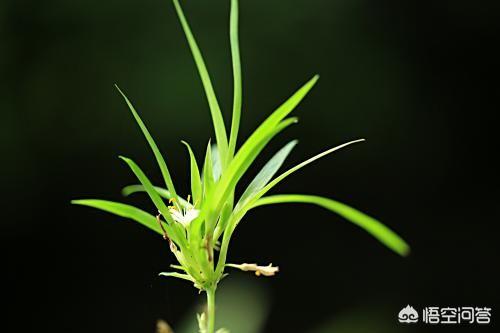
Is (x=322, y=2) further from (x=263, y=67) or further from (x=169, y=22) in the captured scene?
(x=169, y=22)

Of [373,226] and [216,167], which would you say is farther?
[216,167]

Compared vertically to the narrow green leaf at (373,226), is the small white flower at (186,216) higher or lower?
higher

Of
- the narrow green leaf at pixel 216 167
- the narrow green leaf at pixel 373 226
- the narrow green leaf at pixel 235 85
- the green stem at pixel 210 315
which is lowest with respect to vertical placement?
the green stem at pixel 210 315

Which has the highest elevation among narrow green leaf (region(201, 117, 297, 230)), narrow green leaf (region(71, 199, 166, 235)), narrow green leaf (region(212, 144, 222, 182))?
narrow green leaf (region(212, 144, 222, 182))

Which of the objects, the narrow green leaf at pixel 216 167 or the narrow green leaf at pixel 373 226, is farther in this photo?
the narrow green leaf at pixel 216 167

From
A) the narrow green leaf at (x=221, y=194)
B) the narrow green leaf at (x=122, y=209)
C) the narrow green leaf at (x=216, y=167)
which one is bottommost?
the narrow green leaf at (x=122, y=209)

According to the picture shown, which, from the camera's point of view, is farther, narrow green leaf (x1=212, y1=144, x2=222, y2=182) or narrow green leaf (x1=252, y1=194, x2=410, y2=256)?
narrow green leaf (x1=212, y1=144, x2=222, y2=182)

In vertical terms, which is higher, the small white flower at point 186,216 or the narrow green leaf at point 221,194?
the narrow green leaf at point 221,194

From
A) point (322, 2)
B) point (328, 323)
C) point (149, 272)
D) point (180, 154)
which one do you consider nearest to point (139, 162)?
point (180, 154)

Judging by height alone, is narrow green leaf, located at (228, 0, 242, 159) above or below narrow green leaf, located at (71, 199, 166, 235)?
above

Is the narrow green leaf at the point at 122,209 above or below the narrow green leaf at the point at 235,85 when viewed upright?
below

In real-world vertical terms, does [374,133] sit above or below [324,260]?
above
